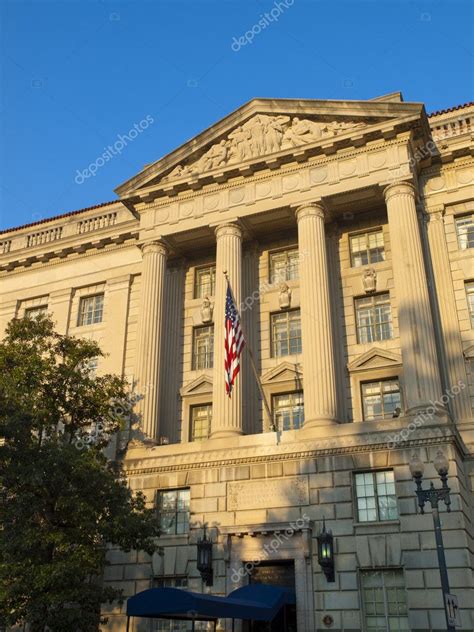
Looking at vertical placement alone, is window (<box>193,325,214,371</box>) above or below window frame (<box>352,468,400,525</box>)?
above

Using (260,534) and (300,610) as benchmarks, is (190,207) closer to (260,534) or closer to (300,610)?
(260,534)

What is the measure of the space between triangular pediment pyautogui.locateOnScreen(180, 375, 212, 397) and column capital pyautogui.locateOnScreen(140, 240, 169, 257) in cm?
626

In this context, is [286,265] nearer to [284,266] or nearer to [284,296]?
[284,266]

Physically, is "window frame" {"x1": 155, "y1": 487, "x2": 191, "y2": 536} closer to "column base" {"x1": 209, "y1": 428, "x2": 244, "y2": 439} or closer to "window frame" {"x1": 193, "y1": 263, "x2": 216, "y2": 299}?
"column base" {"x1": 209, "y1": 428, "x2": 244, "y2": 439}

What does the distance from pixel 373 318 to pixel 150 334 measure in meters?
9.44

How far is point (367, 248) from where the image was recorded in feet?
95.9

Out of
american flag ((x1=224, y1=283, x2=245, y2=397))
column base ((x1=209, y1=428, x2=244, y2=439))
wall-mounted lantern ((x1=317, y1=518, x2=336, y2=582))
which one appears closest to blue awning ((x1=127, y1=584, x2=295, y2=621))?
wall-mounted lantern ((x1=317, y1=518, x2=336, y2=582))

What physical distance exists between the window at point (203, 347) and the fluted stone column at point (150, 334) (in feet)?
6.09

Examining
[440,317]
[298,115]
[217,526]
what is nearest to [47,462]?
[217,526]

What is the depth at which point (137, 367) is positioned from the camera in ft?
94.0

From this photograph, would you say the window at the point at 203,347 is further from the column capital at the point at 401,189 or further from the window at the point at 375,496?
the column capital at the point at 401,189

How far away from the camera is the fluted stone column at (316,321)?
24.7 m

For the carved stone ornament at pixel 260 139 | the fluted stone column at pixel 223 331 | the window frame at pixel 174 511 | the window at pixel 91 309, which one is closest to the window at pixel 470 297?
the carved stone ornament at pixel 260 139

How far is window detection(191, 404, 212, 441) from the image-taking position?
28562mm
